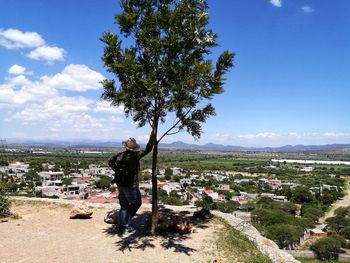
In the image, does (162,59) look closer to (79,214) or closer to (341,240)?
(79,214)

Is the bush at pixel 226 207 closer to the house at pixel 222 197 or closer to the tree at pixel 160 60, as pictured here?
the house at pixel 222 197

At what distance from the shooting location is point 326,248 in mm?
33875

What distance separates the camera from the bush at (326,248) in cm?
3388

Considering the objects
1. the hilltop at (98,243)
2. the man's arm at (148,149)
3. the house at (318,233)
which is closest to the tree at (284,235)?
the house at (318,233)

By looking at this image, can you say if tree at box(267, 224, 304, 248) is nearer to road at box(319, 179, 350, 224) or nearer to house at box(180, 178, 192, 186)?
road at box(319, 179, 350, 224)

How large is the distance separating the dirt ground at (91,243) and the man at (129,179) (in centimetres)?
44

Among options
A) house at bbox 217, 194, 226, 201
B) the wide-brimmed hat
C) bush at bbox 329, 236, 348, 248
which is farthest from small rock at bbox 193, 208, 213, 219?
house at bbox 217, 194, 226, 201

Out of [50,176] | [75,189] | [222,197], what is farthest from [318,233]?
[50,176]

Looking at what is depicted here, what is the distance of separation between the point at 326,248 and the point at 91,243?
3184cm

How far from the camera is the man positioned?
26.7ft

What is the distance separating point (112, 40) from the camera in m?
7.99

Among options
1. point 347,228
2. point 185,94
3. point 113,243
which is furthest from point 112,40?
point 347,228

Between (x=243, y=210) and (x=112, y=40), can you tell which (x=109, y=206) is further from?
A: (x=243, y=210)

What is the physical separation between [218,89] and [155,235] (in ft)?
11.8
